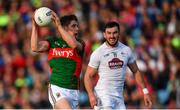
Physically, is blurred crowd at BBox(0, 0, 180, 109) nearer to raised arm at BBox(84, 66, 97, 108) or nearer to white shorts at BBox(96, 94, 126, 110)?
white shorts at BBox(96, 94, 126, 110)

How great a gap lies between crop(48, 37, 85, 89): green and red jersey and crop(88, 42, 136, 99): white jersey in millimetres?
561

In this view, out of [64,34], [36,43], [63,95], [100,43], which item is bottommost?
[63,95]

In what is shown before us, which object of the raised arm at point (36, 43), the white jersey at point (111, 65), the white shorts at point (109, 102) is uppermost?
the raised arm at point (36, 43)

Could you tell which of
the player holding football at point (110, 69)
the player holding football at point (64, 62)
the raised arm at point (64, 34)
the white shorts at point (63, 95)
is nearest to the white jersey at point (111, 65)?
the player holding football at point (110, 69)

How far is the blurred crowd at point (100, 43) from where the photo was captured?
2038 cm

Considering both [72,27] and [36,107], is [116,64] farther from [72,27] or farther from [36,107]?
[36,107]

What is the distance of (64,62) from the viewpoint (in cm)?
1255

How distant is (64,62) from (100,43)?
30.3ft

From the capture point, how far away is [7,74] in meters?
21.7

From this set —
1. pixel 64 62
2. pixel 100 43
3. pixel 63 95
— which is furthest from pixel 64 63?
pixel 100 43

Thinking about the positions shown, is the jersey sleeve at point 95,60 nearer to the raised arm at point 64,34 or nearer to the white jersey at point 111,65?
the white jersey at point 111,65

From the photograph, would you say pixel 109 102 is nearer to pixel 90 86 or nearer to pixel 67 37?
pixel 90 86

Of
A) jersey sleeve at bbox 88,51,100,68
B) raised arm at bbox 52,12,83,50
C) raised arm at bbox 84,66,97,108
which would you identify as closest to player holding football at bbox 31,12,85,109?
raised arm at bbox 52,12,83,50

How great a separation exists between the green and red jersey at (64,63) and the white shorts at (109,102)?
31.0 inches
